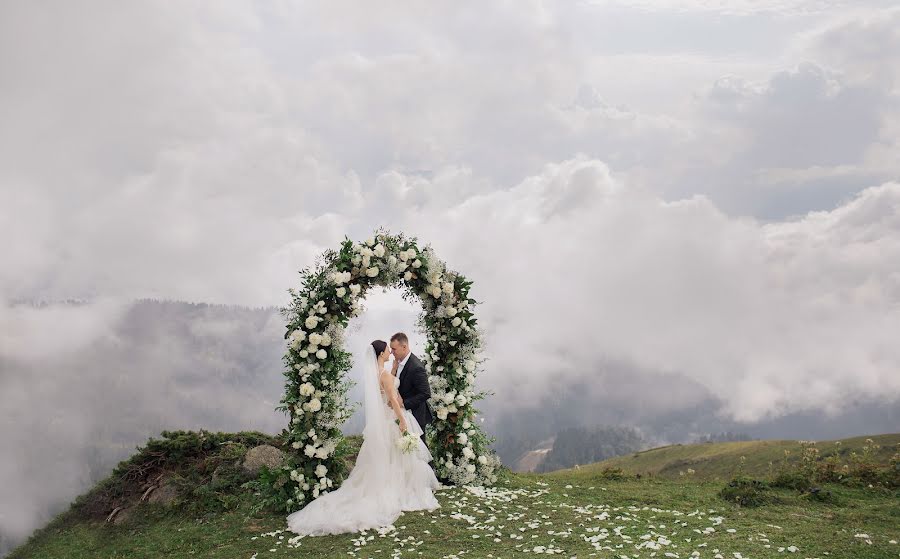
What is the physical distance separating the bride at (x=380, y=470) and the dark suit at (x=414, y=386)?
427 millimetres

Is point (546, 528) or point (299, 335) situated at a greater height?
point (299, 335)

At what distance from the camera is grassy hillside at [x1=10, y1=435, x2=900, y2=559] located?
11930 mm

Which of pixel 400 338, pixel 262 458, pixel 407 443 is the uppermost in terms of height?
pixel 400 338

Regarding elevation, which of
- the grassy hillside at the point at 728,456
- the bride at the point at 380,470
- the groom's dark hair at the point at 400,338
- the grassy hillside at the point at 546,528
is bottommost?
the grassy hillside at the point at 728,456

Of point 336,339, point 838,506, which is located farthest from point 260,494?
point 838,506

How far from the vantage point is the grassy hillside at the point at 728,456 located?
2661cm

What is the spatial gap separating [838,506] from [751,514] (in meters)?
2.75

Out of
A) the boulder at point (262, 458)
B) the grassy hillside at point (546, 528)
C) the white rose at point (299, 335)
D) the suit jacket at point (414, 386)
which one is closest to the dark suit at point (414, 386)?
the suit jacket at point (414, 386)

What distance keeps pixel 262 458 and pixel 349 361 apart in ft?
14.7

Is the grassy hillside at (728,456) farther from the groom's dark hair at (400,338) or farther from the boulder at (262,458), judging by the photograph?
the boulder at (262,458)

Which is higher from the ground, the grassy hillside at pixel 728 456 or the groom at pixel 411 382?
the groom at pixel 411 382

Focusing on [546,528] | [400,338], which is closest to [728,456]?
[546,528]

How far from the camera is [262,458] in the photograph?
1773cm

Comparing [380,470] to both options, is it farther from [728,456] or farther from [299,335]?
[728,456]
